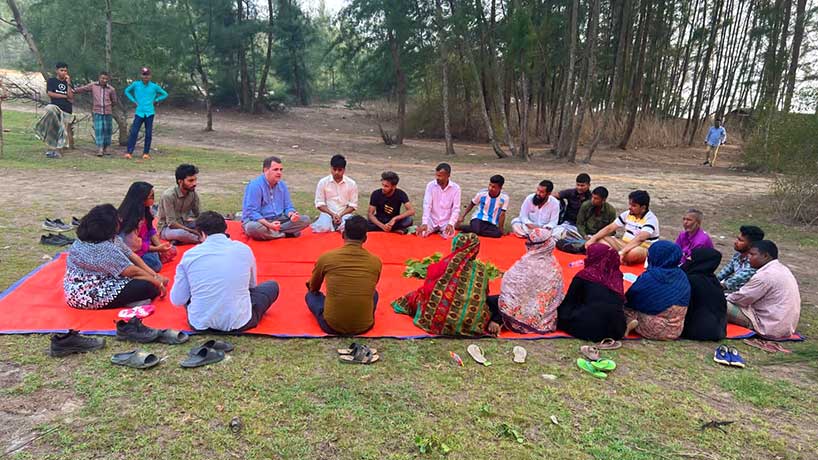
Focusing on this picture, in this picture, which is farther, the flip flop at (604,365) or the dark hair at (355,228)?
the dark hair at (355,228)

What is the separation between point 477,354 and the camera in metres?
3.78

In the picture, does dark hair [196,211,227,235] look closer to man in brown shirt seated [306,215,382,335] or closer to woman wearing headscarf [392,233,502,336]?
man in brown shirt seated [306,215,382,335]

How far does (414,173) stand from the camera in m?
12.9

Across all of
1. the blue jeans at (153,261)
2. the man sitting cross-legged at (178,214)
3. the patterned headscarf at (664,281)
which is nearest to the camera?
the patterned headscarf at (664,281)

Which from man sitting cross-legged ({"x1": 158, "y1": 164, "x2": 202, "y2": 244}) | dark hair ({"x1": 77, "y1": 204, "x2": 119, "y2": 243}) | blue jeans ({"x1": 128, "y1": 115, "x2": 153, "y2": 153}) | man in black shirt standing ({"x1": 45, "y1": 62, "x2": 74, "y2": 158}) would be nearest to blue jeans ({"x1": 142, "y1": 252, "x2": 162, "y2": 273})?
man sitting cross-legged ({"x1": 158, "y1": 164, "x2": 202, "y2": 244})

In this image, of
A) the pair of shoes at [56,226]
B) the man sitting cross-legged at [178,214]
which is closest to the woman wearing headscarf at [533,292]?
the man sitting cross-legged at [178,214]

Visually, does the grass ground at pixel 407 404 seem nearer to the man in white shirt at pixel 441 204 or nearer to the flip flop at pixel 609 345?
the flip flop at pixel 609 345

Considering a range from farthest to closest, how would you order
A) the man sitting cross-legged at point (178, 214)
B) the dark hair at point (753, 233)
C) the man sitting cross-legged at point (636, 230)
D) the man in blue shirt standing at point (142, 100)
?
the man in blue shirt standing at point (142, 100) → the man sitting cross-legged at point (636, 230) → the man sitting cross-legged at point (178, 214) → the dark hair at point (753, 233)

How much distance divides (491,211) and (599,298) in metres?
3.58

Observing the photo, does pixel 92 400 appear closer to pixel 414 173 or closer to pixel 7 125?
pixel 414 173

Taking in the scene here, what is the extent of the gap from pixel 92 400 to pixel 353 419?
1.54m

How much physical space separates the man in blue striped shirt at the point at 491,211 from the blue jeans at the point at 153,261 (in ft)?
13.7

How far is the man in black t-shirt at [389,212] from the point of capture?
23.9 ft

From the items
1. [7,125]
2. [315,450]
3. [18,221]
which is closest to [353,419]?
[315,450]
